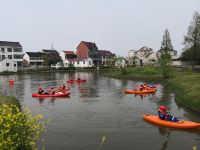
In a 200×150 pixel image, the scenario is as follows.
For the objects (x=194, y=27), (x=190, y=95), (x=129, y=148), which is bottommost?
(x=129, y=148)

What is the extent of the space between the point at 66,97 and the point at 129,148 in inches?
818

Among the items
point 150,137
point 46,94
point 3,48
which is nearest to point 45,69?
point 3,48

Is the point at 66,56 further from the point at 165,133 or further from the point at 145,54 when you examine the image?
the point at 165,133

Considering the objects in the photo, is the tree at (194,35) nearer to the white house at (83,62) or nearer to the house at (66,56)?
the white house at (83,62)

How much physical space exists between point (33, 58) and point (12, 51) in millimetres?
12325

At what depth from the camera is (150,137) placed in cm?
1898

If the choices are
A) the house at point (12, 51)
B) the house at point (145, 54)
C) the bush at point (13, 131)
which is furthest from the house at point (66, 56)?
the bush at point (13, 131)

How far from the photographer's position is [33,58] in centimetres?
12150

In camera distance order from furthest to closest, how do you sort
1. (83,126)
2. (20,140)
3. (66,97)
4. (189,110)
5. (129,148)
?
(66,97)
(189,110)
(83,126)
(129,148)
(20,140)

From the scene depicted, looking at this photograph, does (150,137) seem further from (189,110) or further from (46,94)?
(46,94)

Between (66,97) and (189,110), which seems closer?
(189,110)

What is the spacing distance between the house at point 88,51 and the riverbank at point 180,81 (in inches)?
1996

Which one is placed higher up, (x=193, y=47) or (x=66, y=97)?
(x=193, y=47)

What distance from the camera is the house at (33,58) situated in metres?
121
